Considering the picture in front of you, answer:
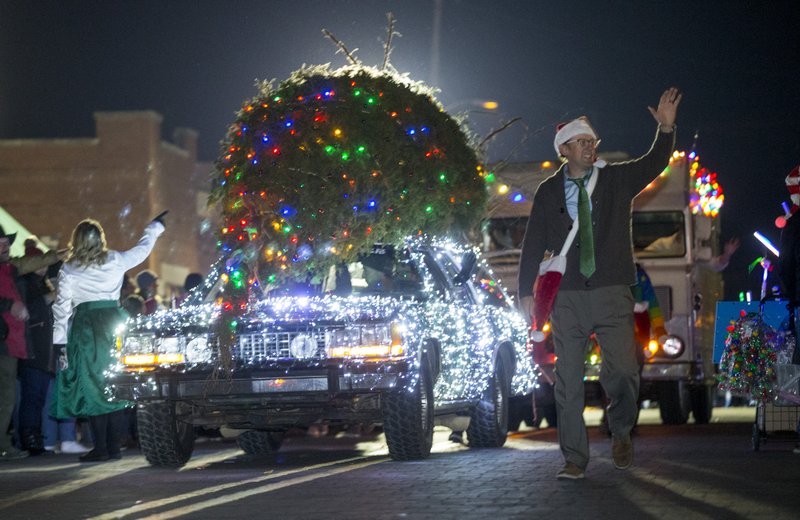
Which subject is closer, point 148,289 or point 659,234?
point 148,289

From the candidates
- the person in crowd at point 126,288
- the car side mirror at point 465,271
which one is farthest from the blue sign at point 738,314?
the person in crowd at point 126,288

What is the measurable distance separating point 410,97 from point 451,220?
3.57 ft

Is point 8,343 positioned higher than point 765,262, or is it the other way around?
point 765,262

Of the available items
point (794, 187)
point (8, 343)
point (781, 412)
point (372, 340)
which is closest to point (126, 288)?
point (8, 343)

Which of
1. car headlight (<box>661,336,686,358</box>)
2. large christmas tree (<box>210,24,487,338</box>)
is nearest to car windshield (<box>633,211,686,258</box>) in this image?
car headlight (<box>661,336,686,358</box>)

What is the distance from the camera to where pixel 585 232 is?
9.08 meters

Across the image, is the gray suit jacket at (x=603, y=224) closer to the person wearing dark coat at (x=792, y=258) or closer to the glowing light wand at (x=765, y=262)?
the person wearing dark coat at (x=792, y=258)

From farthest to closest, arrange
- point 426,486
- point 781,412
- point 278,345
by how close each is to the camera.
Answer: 1. point 781,412
2. point 278,345
3. point 426,486

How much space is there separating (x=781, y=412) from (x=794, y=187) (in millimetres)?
1725

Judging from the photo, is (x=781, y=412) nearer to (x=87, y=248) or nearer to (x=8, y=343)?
(x=87, y=248)

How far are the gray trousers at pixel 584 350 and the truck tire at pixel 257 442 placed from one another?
3.91m

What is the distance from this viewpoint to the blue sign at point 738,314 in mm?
11359

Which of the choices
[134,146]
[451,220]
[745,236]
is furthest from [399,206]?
[134,146]

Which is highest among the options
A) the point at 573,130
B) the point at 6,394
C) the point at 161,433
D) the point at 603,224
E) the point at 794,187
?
the point at 573,130
